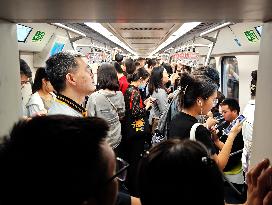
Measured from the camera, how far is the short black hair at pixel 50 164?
31.6 inches

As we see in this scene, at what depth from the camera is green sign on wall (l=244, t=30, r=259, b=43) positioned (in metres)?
4.99

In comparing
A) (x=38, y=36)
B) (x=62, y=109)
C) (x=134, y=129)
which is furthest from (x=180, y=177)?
(x=38, y=36)

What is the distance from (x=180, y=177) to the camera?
0.95 meters

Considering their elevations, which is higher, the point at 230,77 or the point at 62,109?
the point at 62,109

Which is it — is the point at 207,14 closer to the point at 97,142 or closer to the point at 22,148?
the point at 97,142

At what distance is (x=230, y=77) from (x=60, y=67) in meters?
5.85

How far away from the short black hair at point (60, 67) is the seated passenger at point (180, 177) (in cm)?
115

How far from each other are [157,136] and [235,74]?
4591mm

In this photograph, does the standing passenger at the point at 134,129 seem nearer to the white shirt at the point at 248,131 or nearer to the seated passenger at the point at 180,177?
the white shirt at the point at 248,131

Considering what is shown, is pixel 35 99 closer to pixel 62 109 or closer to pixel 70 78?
pixel 70 78

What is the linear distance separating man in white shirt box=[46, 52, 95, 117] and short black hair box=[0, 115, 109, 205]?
112 cm

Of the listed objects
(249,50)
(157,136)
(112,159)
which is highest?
(249,50)

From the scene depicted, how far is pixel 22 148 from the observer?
84 cm

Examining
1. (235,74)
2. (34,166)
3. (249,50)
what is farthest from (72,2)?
(235,74)
